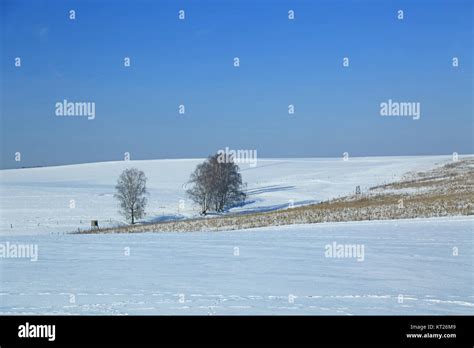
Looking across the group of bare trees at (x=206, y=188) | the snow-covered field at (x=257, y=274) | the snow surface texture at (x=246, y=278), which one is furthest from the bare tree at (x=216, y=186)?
the snow surface texture at (x=246, y=278)

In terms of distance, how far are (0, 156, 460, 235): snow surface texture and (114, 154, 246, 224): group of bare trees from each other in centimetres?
189

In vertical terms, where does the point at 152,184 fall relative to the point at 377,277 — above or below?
above

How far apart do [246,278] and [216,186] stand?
55.7 m

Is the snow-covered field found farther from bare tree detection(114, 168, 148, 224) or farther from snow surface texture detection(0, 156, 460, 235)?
bare tree detection(114, 168, 148, 224)

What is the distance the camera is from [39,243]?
18047mm

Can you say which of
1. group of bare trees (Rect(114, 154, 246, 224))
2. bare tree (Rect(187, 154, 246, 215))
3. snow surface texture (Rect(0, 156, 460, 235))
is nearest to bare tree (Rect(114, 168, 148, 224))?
group of bare trees (Rect(114, 154, 246, 224))

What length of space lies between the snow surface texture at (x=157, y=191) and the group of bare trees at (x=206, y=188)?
189cm

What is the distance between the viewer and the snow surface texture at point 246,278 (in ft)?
27.0

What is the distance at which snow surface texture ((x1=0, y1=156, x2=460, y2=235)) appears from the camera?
2127 inches

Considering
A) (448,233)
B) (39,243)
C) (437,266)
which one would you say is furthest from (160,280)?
(448,233)

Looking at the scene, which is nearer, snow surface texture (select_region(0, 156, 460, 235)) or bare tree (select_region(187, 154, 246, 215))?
snow surface texture (select_region(0, 156, 460, 235))
